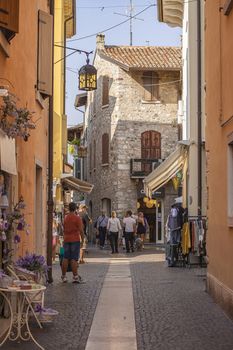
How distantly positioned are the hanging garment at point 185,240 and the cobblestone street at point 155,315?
204 cm

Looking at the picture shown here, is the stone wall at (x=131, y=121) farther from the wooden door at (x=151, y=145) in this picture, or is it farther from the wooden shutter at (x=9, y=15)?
the wooden shutter at (x=9, y=15)

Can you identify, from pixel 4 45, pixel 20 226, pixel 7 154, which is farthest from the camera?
pixel 4 45

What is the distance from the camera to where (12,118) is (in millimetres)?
9594

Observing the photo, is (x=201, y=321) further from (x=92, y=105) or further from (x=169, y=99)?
(x=92, y=105)

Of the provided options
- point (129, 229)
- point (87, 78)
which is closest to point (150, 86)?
point (129, 229)

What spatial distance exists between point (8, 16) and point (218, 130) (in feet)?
14.1

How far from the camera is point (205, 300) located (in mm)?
12164

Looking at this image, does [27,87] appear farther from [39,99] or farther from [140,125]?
[140,125]

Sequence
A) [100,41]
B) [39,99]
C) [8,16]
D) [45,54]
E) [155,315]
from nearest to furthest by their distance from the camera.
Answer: [8,16] → [155,315] → [39,99] → [45,54] → [100,41]

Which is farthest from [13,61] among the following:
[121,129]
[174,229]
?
[121,129]

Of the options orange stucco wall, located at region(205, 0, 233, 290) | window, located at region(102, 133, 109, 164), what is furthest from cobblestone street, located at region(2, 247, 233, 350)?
window, located at region(102, 133, 109, 164)

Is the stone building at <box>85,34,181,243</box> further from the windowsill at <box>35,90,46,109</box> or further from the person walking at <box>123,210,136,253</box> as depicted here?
the windowsill at <box>35,90,46,109</box>

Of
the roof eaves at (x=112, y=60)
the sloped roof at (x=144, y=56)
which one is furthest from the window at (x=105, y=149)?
the sloped roof at (x=144, y=56)

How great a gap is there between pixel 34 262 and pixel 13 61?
2.93m
